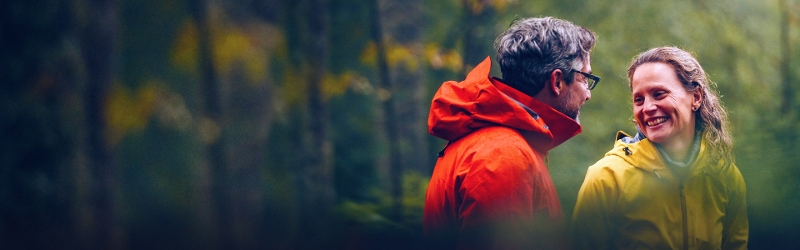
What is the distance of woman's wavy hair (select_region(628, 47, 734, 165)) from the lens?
7.95 feet

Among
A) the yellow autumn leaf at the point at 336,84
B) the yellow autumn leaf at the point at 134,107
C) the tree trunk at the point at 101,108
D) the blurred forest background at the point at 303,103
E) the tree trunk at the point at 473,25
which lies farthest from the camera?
the yellow autumn leaf at the point at 134,107

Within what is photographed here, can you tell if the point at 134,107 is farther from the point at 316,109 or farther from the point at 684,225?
the point at 684,225

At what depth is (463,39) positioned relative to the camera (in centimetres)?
971

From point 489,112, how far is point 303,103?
26.9 feet

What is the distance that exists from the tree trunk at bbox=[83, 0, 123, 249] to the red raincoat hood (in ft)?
18.3

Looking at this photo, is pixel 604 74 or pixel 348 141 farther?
pixel 348 141

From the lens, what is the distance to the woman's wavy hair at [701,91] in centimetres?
242

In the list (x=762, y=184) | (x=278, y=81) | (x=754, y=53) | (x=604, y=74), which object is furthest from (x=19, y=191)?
(x=604, y=74)

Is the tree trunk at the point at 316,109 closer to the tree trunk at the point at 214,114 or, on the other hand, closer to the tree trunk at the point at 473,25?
the tree trunk at the point at 214,114

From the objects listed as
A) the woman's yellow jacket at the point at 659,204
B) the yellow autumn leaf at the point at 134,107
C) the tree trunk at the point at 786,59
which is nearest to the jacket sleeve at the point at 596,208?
the woman's yellow jacket at the point at 659,204

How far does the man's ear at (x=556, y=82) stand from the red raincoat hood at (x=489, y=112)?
3.6 inches

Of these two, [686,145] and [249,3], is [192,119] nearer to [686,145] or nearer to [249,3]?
[249,3]

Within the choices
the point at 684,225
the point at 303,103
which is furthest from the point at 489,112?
the point at 303,103

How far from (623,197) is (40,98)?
17.8ft
